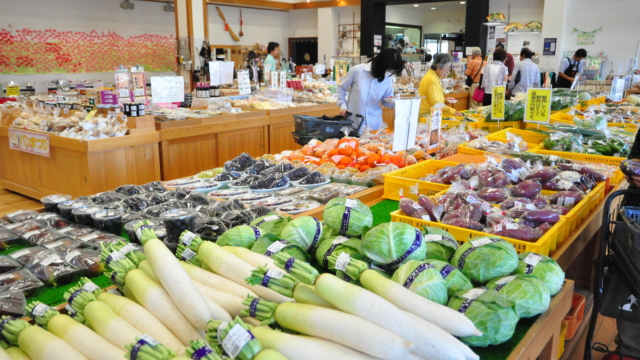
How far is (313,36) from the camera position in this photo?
16656mm

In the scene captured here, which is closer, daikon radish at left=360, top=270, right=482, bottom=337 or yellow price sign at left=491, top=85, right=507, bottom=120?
daikon radish at left=360, top=270, right=482, bottom=337

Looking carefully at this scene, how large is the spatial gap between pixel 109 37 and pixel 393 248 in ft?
41.5

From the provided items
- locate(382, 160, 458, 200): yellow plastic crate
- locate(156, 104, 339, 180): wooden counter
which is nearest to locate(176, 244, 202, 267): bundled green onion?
locate(382, 160, 458, 200): yellow plastic crate

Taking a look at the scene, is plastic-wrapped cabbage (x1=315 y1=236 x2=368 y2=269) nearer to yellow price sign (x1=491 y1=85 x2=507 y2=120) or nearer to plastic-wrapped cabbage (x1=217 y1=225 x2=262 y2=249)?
plastic-wrapped cabbage (x1=217 y1=225 x2=262 y2=249)

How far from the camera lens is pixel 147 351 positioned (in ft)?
3.24

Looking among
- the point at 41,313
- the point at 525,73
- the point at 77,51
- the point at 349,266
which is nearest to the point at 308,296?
the point at 349,266

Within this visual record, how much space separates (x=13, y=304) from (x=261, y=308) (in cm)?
95

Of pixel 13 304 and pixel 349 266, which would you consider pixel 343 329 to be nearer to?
pixel 349 266

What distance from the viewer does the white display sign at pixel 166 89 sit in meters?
5.21

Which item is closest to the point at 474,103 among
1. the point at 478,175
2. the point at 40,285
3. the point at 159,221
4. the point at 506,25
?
the point at 506,25

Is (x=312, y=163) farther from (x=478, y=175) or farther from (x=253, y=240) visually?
(x=253, y=240)

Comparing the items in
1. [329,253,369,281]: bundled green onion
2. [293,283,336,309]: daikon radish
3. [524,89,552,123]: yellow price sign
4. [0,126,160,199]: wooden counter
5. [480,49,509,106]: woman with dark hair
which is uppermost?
[480,49,509,106]: woman with dark hair

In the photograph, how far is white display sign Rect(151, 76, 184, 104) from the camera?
521 cm

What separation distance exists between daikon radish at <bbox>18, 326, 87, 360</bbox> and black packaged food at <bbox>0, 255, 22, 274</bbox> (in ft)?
2.36
